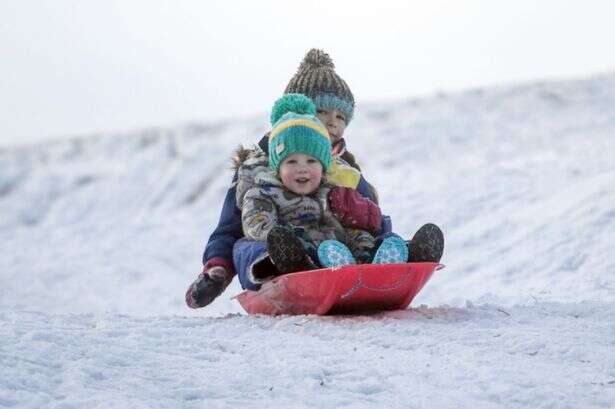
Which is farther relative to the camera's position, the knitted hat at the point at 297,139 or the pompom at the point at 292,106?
the pompom at the point at 292,106

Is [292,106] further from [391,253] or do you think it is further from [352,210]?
[391,253]

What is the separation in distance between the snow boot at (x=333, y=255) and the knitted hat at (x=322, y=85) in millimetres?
1455

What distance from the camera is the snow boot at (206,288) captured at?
12.0 feet

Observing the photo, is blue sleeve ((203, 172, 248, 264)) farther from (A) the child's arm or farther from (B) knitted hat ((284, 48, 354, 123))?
(B) knitted hat ((284, 48, 354, 123))

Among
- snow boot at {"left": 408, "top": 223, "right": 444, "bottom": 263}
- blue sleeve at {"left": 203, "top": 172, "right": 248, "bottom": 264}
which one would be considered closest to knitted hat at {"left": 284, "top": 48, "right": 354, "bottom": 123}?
blue sleeve at {"left": 203, "top": 172, "right": 248, "bottom": 264}

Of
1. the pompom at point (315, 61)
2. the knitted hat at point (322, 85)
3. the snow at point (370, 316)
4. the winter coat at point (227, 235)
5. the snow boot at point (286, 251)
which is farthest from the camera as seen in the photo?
the pompom at point (315, 61)

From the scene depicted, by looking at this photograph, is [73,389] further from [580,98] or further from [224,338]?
[580,98]

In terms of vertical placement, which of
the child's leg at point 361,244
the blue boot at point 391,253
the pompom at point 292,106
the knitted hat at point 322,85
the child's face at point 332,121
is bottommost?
the blue boot at point 391,253

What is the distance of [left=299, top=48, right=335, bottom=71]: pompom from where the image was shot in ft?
15.2

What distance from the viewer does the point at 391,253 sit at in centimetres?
325

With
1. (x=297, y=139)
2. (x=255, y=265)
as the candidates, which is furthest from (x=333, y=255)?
(x=297, y=139)

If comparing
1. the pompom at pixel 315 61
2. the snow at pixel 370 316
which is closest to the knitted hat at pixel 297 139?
the snow at pixel 370 316

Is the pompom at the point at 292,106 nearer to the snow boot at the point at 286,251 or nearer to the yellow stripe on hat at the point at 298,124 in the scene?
the yellow stripe on hat at the point at 298,124

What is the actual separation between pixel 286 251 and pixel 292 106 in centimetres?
101
